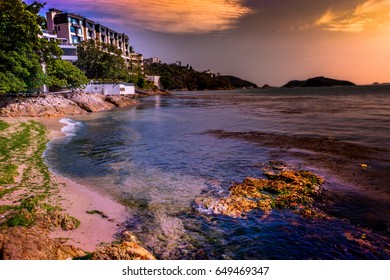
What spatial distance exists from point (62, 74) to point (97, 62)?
39749 mm

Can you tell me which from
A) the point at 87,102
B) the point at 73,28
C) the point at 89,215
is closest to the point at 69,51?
the point at 73,28

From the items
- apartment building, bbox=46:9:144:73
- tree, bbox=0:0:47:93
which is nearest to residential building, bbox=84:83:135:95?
apartment building, bbox=46:9:144:73

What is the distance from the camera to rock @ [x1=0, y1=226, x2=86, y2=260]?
5281 mm

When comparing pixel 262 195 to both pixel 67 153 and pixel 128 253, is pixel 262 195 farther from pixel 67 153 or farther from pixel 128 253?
pixel 67 153

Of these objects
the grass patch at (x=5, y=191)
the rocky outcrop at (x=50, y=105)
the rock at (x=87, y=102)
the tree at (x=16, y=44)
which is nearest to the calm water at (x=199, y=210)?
the grass patch at (x=5, y=191)

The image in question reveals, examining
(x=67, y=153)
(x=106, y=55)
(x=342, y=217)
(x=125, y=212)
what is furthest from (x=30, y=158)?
(x=106, y=55)

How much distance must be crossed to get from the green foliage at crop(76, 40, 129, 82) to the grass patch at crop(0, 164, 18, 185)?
7764 cm

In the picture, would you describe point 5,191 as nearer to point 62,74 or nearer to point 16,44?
point 16,44

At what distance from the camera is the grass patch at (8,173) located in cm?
1150

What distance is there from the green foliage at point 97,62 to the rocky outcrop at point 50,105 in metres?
36.9

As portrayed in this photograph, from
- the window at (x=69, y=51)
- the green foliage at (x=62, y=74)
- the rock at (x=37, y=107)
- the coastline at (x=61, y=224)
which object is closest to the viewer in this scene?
the coastline at (x=61, y=224)

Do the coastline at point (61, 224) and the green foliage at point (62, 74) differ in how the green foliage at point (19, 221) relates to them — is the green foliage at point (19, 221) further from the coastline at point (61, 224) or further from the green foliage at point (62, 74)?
the green foliage at point (62, 74)

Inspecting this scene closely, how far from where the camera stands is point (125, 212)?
9539 mm

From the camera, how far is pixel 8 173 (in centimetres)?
1240
